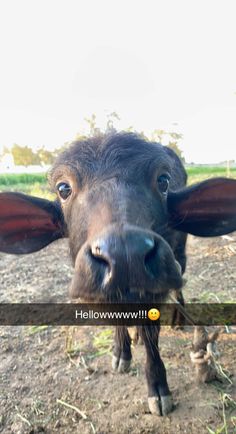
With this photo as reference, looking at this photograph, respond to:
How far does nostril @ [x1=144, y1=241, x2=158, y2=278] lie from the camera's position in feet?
6.67

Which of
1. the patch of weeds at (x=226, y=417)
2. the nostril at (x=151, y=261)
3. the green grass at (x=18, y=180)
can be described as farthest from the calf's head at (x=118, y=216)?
the green grass at (x=18, y=180)

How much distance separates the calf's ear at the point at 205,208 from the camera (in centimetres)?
331

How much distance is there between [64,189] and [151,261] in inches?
49.2

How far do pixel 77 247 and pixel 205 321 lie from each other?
2313 millimetres

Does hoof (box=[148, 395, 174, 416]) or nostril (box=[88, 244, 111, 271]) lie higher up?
nostril (box=[88, 244, 111, 271])

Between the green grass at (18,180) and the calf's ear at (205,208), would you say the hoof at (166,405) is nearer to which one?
the calf's ear at (205,208)

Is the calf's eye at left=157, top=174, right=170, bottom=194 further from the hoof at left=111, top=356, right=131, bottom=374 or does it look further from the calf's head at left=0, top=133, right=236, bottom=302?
the hoof at left=111, top=356, right=131, bottom=374

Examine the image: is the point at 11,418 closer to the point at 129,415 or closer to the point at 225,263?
the point at 129,415

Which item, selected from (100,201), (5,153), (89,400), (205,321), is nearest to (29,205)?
(100,201)

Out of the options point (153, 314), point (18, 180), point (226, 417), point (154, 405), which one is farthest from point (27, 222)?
point (18, 180)

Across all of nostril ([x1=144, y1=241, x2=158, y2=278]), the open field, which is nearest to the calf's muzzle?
nostril ([x1=144, y1=241, x2=158, y2=278])

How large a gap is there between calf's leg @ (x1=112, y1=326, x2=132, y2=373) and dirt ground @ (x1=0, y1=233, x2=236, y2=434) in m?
0.08
